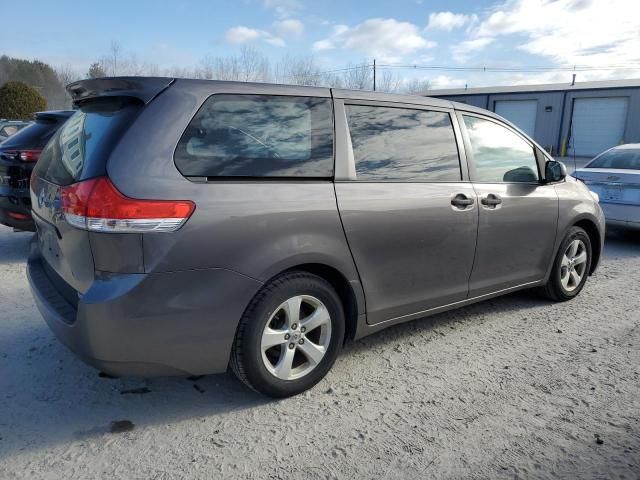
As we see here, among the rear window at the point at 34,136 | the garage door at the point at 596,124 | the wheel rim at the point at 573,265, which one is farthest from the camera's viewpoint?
the garage door at the point at 596,124

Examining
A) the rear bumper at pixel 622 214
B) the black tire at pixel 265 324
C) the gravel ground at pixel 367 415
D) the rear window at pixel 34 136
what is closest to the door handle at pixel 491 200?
the gravel ground at pixel 367 415

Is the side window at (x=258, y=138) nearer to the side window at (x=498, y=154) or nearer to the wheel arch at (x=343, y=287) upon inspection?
the wheel arch at (x=343, y=287)

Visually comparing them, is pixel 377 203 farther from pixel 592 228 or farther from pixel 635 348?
pixel 592 228

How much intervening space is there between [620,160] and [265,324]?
7199 millimetres

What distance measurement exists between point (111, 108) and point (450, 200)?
2211 millimetres

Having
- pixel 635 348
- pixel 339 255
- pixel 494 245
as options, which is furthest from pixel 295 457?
pixel 635 348

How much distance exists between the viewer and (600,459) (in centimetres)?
239

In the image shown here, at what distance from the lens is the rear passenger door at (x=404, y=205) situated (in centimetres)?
302

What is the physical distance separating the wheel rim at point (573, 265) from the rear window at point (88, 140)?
387 centimetres

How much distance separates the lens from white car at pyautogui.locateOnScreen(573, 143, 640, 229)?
6.88 meters

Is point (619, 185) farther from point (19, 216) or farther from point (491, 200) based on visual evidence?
point (19, 216)

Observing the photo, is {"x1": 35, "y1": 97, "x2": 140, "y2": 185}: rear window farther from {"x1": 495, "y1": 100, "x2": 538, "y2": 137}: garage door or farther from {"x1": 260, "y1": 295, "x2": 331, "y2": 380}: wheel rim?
{"x1": 495, "y1": 100, "x2": 538, "y2": 137}: garage door

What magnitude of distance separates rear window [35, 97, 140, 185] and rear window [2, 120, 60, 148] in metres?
2.96

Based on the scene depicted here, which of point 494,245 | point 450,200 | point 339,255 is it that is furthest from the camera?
point 494,245
